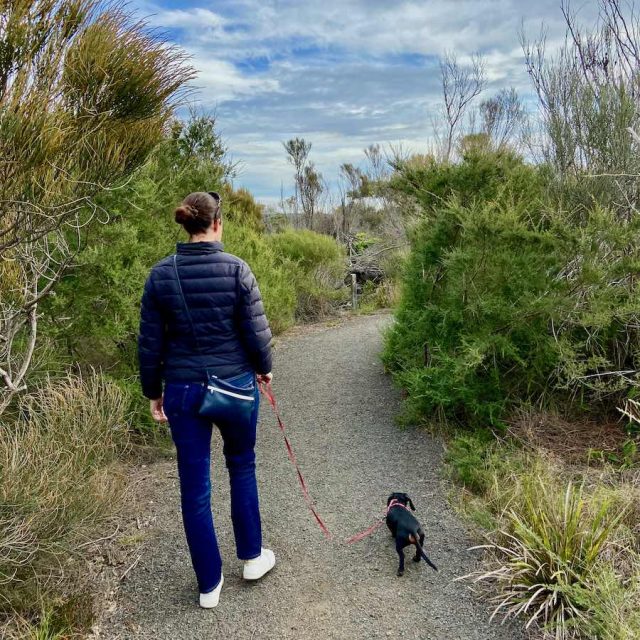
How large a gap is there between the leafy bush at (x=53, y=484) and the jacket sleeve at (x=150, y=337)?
102 centimetres

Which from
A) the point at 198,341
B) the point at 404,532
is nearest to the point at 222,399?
the point at 198,341

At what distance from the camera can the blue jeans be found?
2.77 meters

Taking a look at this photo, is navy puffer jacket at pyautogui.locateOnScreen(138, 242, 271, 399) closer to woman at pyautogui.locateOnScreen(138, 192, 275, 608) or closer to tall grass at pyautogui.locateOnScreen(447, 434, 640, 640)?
woman at pyautogui.locateOnScreen(138, 192, 275, 608)

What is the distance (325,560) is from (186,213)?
7.28ft

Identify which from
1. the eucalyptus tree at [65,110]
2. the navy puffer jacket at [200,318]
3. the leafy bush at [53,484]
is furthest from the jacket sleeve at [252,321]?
the leafy bush at [53,484]

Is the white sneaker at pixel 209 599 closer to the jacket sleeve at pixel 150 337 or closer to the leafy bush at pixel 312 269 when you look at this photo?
the jacket sleeve at pixel 150 337

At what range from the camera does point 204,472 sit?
2.85 m

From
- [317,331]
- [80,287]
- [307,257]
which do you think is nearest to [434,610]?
[80,287]

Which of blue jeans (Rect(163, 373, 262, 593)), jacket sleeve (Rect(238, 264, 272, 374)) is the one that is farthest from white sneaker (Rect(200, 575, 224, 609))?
jacket sleeve (Rect(238, 264, 272, 374))

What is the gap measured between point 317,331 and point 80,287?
607 centimetres

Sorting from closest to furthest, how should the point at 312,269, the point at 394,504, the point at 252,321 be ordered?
the point at 252,321 < the point at 394,504 < the point at 312,269

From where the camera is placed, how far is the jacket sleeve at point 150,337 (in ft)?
8.98

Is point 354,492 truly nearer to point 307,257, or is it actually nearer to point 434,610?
point 434,610

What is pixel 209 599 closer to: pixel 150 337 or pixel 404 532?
pixel 404 532
